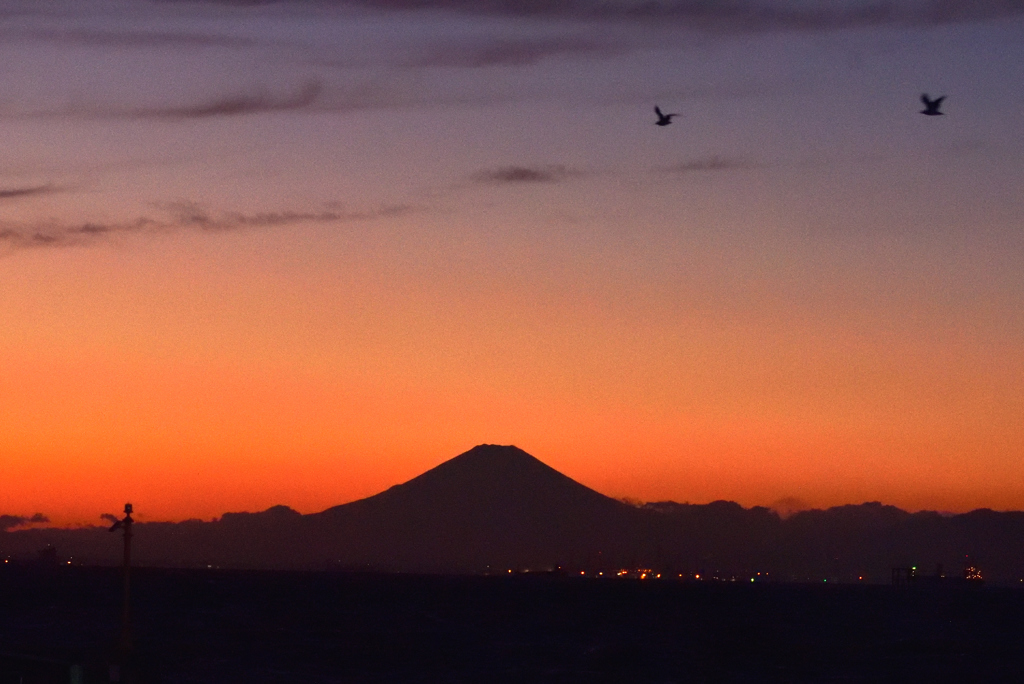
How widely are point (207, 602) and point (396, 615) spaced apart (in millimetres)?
41276

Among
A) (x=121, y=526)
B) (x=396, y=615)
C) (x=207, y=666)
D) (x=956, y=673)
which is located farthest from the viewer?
(x=396, y=615)

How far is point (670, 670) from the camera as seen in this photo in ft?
331

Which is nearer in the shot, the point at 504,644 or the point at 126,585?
the point at 126,585

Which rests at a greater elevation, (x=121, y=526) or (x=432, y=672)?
(x=121, y=526)

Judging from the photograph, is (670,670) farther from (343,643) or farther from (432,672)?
(343,643)

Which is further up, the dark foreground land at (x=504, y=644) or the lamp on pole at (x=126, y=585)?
the lamp on pole at (x=126, y=585)

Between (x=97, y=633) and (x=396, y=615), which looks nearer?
(x=97, y=633)

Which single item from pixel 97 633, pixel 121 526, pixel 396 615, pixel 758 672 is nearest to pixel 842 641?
pixel 758 672

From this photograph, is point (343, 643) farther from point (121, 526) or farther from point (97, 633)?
point (121, 526)

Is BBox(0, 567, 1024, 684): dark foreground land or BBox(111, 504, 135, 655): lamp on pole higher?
BBox(111, 504, 135, 655): lamp on pole

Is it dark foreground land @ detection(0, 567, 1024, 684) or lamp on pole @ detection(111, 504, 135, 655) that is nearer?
lamp on pole @ detection(111, 504, 135, 655)

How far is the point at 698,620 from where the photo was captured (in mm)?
176125

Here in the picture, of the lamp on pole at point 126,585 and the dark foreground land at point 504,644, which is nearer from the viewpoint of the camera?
the lamp on pole at point 126,585

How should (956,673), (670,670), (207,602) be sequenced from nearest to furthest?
(670,670), (956,673), (207,602)
